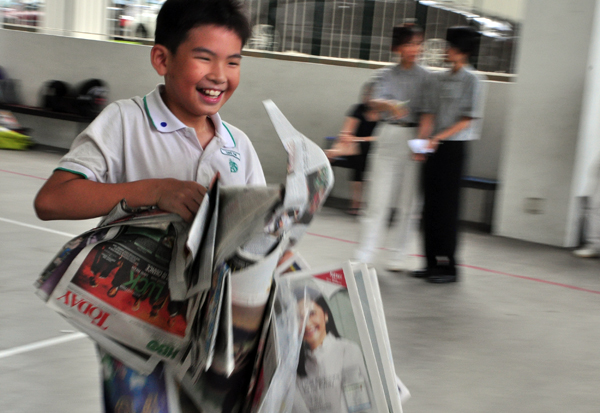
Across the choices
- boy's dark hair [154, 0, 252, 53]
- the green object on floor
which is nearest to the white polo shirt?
boy's dark hair [154, 0, 252, 53]

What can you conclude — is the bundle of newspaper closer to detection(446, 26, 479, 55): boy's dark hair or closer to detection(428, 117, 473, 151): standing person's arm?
detection(428, 117, 473, 151): standing person's arm

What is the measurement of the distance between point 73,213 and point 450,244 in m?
3.57

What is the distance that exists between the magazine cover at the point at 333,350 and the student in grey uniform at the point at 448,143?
3186mm

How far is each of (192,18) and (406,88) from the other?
3325 millimetres

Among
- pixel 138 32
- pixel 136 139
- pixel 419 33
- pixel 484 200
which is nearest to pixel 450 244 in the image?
pixel 419 33

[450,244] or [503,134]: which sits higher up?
[503,134]

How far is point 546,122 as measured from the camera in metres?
5.80

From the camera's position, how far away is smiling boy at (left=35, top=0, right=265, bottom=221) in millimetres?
1145

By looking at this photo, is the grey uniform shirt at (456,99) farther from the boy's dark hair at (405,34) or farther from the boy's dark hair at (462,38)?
the boy's dark hair at (405,34)

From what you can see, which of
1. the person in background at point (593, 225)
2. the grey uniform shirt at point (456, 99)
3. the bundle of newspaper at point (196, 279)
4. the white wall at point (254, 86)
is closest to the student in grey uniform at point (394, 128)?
the grey uniform shirt at point (456, 99)

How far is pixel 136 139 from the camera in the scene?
128 centimetres

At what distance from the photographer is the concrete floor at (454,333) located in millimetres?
2756

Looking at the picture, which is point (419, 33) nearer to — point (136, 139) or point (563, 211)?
point (563, 211)

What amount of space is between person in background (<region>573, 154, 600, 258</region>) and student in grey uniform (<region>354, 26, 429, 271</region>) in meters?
1.98
